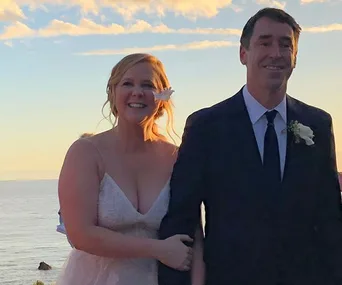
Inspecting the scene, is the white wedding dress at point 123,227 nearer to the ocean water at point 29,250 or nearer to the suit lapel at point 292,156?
the suit lapel at point 292,156

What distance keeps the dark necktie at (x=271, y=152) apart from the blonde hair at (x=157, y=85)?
0.71 metres

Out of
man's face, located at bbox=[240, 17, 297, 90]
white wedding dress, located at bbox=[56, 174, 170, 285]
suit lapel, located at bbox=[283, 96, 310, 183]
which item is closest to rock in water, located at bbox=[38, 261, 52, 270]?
white wedding dress, located at bbox=[56, 174, 170, 285]

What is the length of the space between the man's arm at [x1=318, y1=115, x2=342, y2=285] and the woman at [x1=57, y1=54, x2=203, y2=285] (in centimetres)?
72

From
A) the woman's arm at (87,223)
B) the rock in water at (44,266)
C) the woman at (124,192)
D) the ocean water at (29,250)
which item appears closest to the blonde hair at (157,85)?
the woman at (124,192)

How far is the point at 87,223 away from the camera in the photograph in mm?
4078

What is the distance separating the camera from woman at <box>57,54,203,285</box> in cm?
407

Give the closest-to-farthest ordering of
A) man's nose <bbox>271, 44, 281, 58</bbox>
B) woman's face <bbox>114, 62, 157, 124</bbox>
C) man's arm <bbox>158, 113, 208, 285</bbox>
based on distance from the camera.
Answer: man's nose <bbox>271, 44, 281, 58</bbox>
man's arm <bbox>158, 113, 208, 285</bbox>
woman's face <bbox>114, 62, 157, 124</bbox>

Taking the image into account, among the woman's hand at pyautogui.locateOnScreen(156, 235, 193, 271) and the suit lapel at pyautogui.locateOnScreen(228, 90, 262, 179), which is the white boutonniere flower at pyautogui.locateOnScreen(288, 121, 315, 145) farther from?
the woman's hand at pyautogui.locateOnScreen(156, 235, 193, 271)

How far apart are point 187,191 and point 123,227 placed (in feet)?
1.59

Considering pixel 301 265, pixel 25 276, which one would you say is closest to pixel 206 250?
pixel 301 265

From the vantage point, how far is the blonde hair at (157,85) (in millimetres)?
4207

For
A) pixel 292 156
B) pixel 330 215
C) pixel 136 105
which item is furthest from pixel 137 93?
pixel 330 215

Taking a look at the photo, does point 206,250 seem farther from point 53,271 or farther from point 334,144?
point 53,271

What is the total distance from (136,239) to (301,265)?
932 mm
